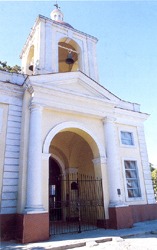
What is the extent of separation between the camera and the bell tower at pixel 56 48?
36.4 ft

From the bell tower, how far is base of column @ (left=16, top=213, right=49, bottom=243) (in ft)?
21.7

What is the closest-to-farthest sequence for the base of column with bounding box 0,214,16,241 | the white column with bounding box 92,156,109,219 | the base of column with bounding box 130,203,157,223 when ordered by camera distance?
1. the base of column with bounding box 0,214,16,241
2. the white column with bounding box 92,156,109,219
3. the base of column with bounding box 130,203,157,223

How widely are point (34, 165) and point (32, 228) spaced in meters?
2.01

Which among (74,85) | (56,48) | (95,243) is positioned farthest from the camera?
(56,48)

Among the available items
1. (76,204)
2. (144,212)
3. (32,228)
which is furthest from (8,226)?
(144,212)

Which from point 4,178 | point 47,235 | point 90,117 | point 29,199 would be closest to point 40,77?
point 90,117

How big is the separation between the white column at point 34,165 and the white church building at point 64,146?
32 millimetres

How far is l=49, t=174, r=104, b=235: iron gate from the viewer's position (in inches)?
357

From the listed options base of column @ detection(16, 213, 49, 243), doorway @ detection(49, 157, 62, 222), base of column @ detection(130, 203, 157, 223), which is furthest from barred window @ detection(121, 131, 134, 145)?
base of column @ detection(16, 213, 49, 243)

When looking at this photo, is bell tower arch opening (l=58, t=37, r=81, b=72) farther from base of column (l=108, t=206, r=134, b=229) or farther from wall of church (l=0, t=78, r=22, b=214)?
base of column (l=108, t=206, r=134, b=229)

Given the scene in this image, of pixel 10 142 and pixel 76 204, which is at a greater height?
pixel 10 142

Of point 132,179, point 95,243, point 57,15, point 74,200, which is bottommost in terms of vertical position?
point 95,243

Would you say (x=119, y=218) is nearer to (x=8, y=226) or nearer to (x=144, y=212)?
(x=144, y=212)

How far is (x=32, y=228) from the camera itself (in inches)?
269
